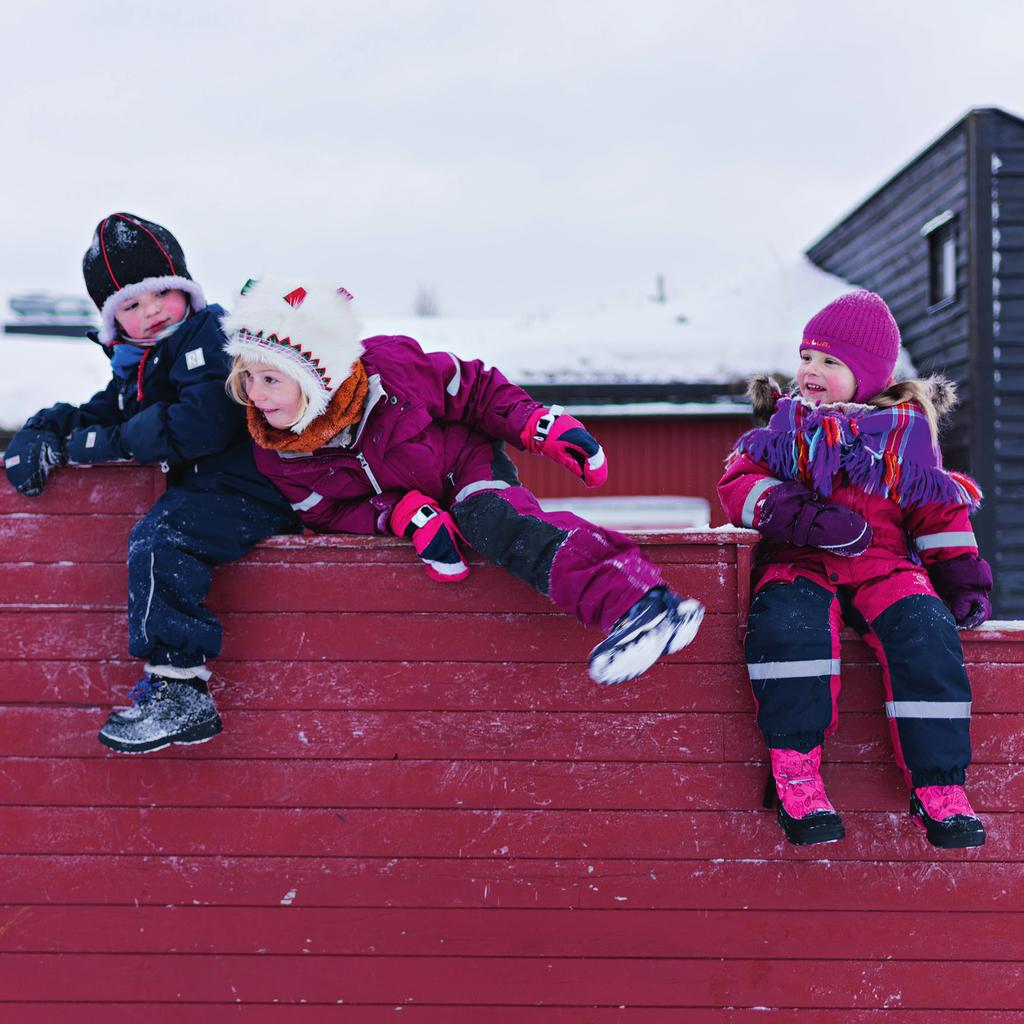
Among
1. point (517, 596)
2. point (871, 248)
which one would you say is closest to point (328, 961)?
point (517, 596)

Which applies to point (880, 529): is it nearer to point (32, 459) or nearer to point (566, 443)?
point (566, 443)

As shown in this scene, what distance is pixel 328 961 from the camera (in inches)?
103

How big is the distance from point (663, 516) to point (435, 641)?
7851 mm

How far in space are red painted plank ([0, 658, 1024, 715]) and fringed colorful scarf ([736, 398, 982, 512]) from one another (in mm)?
502

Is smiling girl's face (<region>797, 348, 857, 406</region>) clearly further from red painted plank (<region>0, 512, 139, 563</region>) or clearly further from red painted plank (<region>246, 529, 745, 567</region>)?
red painted plank (<region>0, 512, 139, 563</region>)

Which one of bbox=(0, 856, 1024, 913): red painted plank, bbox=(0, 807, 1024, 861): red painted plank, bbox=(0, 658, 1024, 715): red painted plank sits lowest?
bbox=(0, 856, 1024, 913): red painted plank

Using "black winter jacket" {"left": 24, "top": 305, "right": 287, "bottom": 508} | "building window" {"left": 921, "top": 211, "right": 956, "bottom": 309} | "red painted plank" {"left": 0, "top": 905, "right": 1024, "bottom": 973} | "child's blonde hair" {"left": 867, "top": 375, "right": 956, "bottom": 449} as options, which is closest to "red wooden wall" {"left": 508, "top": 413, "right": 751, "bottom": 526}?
"building window" {"left": 921, "top": 211, "right": 956, "bottom": 309}

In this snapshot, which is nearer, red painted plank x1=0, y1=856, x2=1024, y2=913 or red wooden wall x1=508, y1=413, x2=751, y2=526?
red painted plank x1=0, y1=856, x2=1024, y2=913

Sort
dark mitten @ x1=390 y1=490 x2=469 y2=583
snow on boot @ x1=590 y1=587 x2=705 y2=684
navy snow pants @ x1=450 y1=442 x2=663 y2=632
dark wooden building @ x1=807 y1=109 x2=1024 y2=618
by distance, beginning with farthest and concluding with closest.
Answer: dark wooden building @ x1=807 y1=109 x2=1024 y2=618 < dark mitten @ x1=390 y1=490 x2=469 y2=583 < navy snow pants @ x1=450 y1=442 x2=663 y2=632 < snow on boot @ x1=590 y1=587 x2=705 y2=684

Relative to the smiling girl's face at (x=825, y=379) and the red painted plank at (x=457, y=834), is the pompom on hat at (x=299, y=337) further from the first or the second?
the smiling girl's face at (x=825, y=379)

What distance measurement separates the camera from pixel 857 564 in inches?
99.3

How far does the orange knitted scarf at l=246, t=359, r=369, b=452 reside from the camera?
247 centimetres

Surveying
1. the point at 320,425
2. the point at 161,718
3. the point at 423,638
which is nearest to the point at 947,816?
the point at 423,638

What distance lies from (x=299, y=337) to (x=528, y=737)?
1.25 metres
